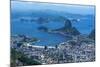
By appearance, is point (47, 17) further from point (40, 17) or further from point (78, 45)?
point (78, 45)

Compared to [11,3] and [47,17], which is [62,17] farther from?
→ [11,3]

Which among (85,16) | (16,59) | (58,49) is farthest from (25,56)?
(85,16)

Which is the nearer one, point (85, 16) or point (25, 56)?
point (25, 56)
